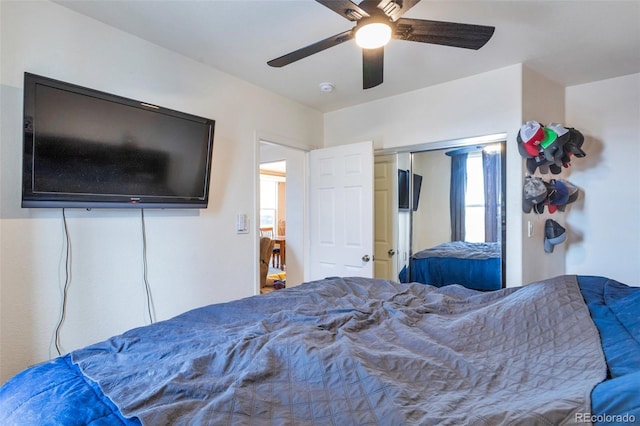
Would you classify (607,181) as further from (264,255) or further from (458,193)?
(264,255)

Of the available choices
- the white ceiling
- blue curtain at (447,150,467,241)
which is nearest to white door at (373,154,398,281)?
blue curtain at (447,150,467,241)

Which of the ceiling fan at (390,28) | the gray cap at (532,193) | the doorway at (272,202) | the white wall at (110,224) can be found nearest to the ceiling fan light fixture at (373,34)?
the ceiling fan at (390,28)

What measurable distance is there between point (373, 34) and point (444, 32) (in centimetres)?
35

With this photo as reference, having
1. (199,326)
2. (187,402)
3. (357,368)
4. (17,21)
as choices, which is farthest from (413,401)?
(17,21)

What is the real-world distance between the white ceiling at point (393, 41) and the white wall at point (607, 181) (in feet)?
0.71

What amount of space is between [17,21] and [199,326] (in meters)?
1.84

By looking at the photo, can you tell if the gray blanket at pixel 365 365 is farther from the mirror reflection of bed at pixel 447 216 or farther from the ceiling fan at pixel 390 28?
the mirror reflection of bed at pixel 447 216

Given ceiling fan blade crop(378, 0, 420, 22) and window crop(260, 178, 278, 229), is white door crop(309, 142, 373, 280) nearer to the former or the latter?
ceiling fan blade crop(378, 0, 420, 22)

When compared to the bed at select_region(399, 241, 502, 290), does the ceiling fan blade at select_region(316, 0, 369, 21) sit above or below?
above

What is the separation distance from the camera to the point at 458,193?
2.98 meters

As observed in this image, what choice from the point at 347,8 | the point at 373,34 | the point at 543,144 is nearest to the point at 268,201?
the point at 543,144

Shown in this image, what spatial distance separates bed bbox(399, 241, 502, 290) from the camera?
2.72 m

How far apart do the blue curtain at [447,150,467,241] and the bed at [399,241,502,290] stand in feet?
0.36

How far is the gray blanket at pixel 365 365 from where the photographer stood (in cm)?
76
